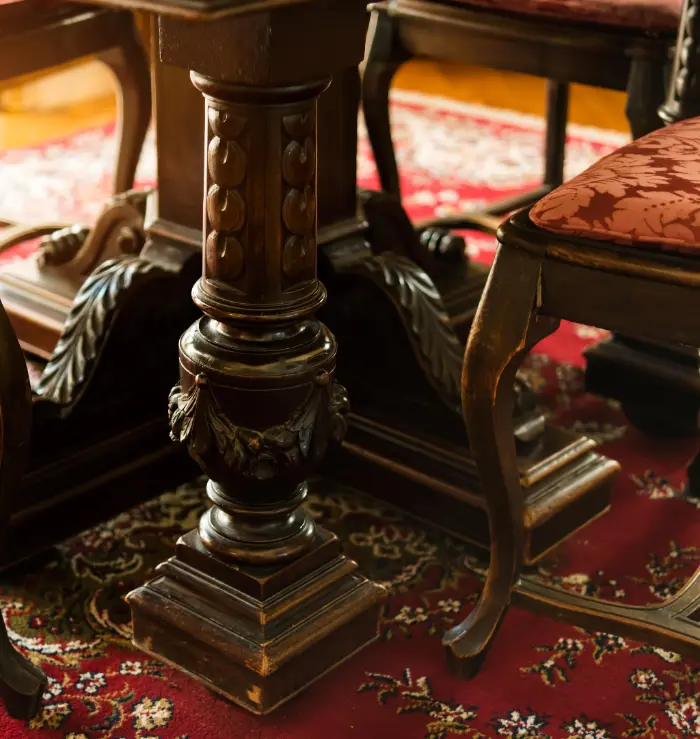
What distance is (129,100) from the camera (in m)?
2.35

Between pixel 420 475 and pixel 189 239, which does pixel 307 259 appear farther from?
pixel 420 475

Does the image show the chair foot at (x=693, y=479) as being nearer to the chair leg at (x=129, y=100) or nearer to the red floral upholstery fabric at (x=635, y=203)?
the red floral upholstery fabric at (x=635, y=203)

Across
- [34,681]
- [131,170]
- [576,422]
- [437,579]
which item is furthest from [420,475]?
[131,170]

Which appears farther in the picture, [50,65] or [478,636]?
[50,65]

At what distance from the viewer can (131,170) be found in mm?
2406

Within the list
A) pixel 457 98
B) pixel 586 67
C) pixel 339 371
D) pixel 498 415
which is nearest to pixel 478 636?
pixel 498 415

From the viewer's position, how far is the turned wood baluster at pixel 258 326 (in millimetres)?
1336

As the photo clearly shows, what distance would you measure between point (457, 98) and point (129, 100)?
2320 mm

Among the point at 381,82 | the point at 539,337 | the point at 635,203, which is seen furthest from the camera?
the point at 381,82

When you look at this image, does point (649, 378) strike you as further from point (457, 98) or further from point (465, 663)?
point (457, 98)

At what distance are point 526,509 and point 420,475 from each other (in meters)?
0.20

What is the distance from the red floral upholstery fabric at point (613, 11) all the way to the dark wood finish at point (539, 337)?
74 cm

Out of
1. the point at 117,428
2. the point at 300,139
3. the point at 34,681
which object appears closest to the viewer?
the point at 300,139

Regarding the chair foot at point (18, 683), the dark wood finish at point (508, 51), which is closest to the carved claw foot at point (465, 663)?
the chair foot at point (18, 683)
